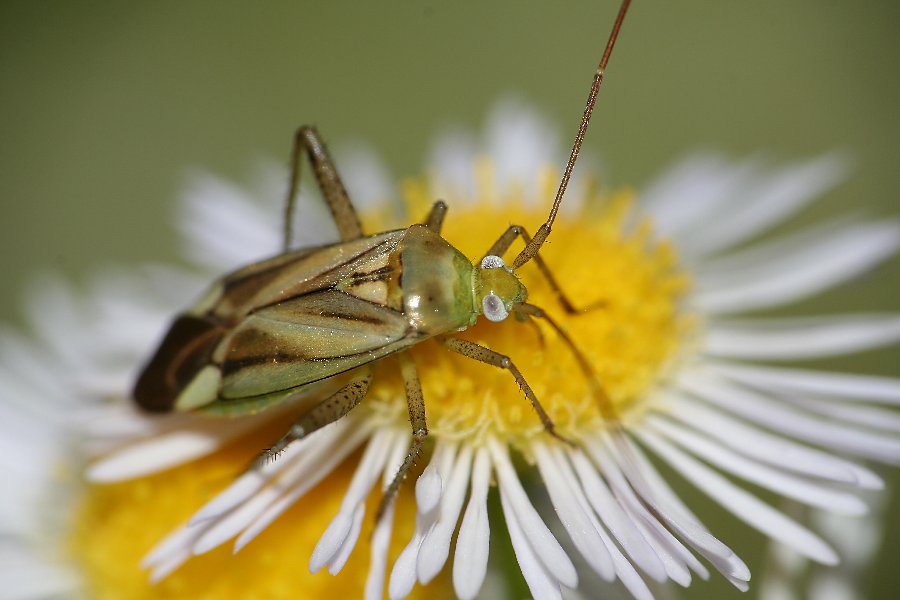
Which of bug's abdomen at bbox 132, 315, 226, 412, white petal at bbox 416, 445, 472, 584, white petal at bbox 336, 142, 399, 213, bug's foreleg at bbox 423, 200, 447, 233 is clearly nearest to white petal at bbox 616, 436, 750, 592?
white petal at bbox 416, 445, 472, 584

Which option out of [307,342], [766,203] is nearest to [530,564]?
[307,342]

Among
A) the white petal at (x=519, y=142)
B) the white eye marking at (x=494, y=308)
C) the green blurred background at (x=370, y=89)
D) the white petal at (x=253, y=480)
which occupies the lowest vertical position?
the white petal at (x=253, y=480)

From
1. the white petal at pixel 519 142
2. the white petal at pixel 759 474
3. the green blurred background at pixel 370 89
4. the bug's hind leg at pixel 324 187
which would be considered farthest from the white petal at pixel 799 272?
the green blurred background at pixel 370 89

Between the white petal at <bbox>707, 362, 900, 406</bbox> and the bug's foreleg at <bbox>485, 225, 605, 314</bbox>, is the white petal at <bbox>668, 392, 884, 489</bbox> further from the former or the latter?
the bug's foreleg at <bbox>485, 225, 605, 314</bbox>

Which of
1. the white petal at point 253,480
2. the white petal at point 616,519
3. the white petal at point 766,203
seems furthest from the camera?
the white petal at point 766,203

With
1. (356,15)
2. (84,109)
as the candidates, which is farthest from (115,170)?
(356,15)

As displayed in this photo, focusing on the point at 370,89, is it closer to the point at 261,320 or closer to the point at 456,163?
the point at 456,163

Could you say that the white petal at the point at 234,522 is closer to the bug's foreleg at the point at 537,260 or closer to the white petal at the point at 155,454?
the white petal at the point at 155,454
